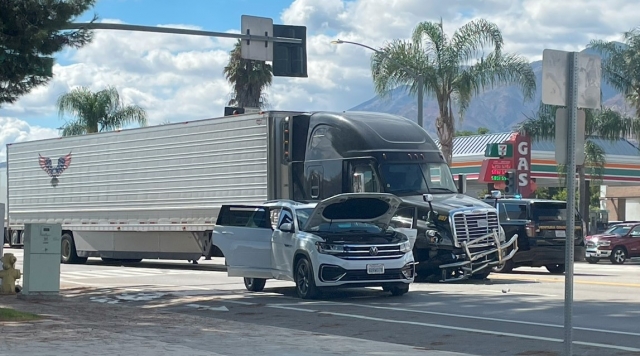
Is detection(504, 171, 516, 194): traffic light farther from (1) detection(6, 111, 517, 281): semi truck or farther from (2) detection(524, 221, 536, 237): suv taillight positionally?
(1) detection(6, 111, 517, 281): semi truck

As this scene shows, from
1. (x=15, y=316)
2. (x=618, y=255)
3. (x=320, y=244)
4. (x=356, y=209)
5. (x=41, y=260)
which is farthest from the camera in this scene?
(x=618, y=255)

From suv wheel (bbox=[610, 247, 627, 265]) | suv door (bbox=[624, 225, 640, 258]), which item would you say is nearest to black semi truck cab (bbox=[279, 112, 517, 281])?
suv wheel (bbox=[610, 247, 627, 265])

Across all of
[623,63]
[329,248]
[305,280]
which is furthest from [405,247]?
[623,63]

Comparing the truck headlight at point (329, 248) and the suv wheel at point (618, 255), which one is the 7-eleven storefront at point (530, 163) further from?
the truck headlight at point (329, 248)

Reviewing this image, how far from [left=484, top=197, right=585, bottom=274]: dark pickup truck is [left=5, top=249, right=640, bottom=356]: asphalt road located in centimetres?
50

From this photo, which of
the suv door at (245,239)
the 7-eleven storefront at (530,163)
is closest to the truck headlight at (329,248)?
the suv door at (245,239)

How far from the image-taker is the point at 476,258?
21.6 m

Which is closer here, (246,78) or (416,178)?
(416,178)

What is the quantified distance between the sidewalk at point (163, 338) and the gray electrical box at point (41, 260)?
3.00 m

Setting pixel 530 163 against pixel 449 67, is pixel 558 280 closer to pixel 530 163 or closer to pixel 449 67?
pixel 449 67

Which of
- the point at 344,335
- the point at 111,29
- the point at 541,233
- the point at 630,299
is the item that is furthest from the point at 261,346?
the point at 541,233

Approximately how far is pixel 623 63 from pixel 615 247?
35.8ft

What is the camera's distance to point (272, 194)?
24562 mm

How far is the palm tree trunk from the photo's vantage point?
130ft
